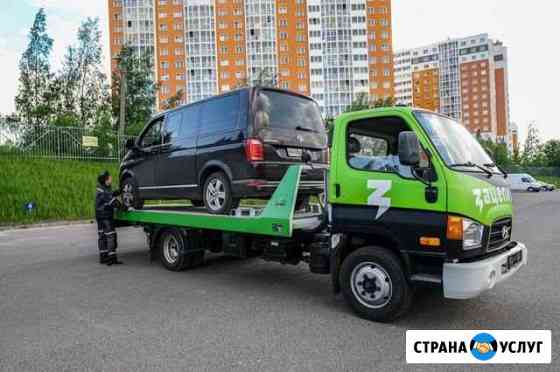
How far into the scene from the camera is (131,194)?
332 inches

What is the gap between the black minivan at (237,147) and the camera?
5863 mm

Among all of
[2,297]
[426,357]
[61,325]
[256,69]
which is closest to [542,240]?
[426,357]

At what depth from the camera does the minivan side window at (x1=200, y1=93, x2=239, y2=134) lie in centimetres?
616

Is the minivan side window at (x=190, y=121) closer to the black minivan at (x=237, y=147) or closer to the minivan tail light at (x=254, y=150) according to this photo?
the black minivan at (x=237, y=147)

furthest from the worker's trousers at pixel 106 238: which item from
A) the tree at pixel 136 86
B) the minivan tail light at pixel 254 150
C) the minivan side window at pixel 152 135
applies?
the tree at pixel 136 86

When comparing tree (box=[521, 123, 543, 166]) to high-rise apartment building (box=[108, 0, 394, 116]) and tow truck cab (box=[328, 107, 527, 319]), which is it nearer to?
high-rise apartment building (box=[108, 0, 394, 116])

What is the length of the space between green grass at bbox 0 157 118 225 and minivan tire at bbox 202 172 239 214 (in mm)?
13244

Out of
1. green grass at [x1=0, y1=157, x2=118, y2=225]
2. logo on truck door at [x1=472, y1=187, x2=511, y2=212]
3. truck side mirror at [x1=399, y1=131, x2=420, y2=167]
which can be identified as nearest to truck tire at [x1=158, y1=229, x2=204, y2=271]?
truck side mirror at [x1=399, y1=131, x2=420, y2=167]

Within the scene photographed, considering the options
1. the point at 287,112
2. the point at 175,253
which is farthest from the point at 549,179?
the point at 175,253

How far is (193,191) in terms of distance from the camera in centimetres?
686

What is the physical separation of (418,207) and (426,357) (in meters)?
1.32

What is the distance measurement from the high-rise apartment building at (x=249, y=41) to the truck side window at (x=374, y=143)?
85867 millimetres

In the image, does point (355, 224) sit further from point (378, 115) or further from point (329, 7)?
point (329, 7)

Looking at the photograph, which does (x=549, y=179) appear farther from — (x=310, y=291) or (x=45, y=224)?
(x=310, y=291)
